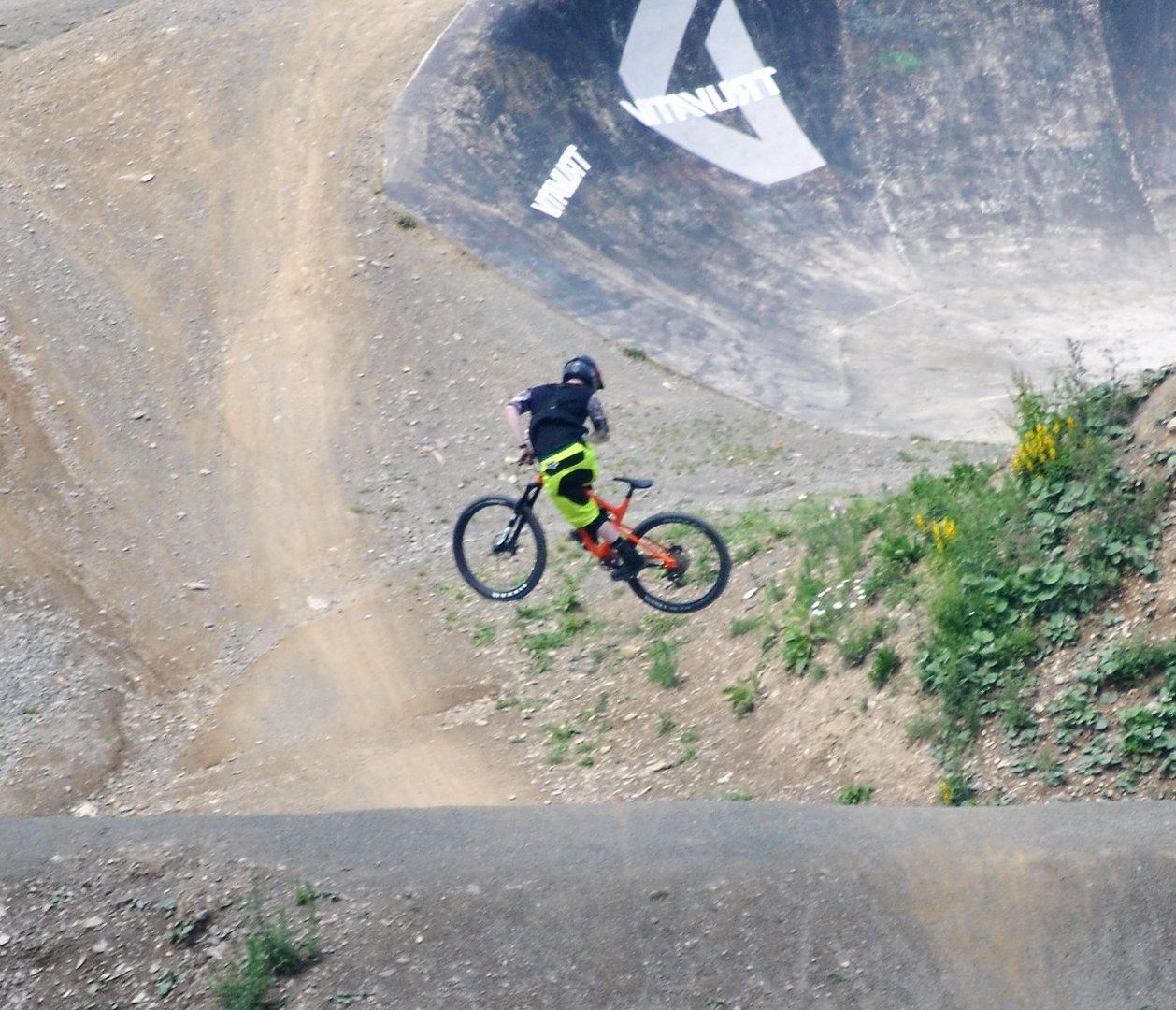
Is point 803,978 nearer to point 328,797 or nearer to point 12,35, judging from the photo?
point 328,797

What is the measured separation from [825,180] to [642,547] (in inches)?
438

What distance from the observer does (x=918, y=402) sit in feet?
50.7

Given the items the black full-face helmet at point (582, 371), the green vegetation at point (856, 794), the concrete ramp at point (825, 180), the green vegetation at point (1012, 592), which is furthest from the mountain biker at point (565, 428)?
the concrete ramp at point (825, 180)

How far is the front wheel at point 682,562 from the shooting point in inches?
377

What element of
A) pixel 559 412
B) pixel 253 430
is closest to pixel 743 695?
pixel 559 412

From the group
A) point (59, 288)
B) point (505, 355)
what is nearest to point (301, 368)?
point (505, 355)

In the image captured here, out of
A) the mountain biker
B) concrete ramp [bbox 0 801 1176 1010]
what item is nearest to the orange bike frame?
the mountain biker

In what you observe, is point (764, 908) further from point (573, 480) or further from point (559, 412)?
point (559, 412)

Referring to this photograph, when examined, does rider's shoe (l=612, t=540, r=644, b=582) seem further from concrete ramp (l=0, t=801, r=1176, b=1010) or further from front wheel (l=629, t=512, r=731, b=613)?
concrete ramp (l=0, t=801, r=1176, b=1010)

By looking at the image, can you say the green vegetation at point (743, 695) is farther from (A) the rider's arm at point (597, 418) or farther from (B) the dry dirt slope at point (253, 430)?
(A) the rider's arm at point (597, 418)

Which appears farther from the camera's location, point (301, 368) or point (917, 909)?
point (301, 368)

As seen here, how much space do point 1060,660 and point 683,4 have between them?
50.3 ft

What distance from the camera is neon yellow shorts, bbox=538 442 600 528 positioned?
30.4 feet

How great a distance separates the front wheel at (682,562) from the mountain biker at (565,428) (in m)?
0.64
